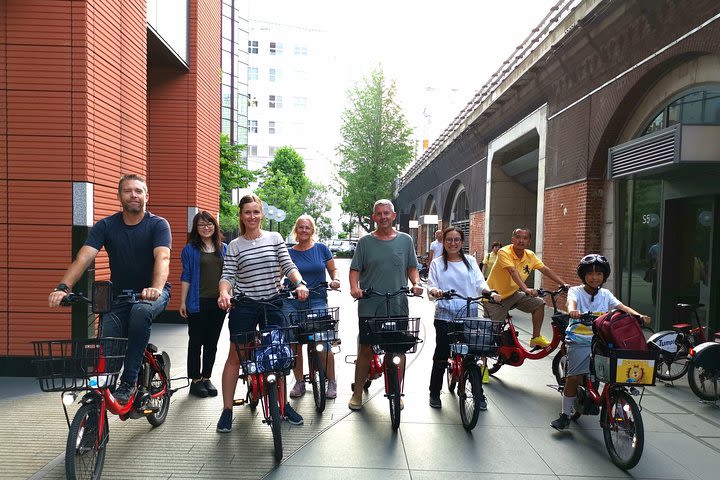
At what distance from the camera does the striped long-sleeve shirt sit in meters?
5.02

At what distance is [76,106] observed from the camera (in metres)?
6.68

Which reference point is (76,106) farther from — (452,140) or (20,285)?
(452,140)

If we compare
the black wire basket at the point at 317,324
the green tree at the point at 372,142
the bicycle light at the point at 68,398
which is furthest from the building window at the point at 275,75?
the bicycle light at the point at 68,398

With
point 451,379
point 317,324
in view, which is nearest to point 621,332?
point 451,379

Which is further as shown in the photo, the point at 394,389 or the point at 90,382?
the point at 394,389

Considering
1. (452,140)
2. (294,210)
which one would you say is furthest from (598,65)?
(294,210)

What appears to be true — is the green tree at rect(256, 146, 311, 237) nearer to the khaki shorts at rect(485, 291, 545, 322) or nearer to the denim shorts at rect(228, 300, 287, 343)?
the khaki shorts at rect(485, 291, 545, 322)

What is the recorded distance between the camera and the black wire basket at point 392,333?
197 inches

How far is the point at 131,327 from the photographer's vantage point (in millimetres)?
4242

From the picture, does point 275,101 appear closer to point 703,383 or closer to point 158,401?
point 703,383

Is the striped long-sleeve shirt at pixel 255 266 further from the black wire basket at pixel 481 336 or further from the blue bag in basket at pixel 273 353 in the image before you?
the black wire basket at pixel 481 336

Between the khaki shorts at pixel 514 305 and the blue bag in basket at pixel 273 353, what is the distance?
373 cm

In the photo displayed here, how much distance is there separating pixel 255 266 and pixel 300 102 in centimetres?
7454

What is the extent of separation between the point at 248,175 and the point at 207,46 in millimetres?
9647
